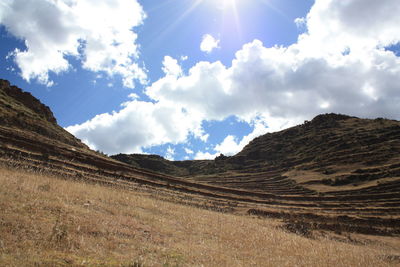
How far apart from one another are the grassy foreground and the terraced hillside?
7359 mm

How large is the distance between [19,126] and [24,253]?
52.2 m

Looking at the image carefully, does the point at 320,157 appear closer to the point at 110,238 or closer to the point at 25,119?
the point at 25,119

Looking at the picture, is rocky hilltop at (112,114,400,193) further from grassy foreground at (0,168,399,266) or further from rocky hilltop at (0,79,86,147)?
grassy foreground at (0,168,399,266)

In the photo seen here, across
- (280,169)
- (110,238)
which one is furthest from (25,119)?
(280,169)

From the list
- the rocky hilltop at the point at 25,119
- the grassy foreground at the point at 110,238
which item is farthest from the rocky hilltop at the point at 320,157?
the grassy foreground at the point at 110,238

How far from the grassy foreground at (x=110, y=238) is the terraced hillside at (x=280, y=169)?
736 cm

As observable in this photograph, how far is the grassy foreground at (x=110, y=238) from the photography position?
5.93 m

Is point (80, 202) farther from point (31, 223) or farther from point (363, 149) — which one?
point (363, 149)

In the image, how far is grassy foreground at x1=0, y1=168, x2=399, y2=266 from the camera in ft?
19.4

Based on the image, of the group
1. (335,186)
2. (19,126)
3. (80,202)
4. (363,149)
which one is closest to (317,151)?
(363,149)

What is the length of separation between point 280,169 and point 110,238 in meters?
111

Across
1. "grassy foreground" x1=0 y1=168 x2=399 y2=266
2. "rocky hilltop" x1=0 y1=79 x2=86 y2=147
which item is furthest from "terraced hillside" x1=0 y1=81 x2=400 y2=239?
"grassy foreground" x1=0 y1=168 x2=399 y2=266

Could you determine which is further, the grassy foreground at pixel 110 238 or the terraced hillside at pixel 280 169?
the terraced hillside at pixel 280 169

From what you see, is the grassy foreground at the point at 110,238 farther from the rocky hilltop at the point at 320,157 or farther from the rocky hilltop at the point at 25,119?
the rocky hilltop at the point at 320,157
